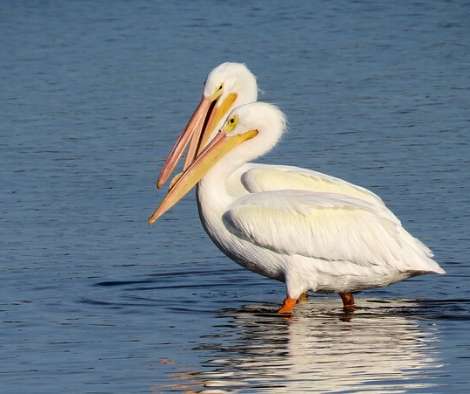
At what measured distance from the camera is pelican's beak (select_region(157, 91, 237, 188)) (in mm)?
10094

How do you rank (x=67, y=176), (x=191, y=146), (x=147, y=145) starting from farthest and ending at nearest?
(x=147, y=145), (x=67, y=176), (x=191, y=146)

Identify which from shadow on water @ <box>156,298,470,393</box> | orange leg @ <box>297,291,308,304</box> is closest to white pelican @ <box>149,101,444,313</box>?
shadow on water @ <box>156,298,470,393</box>

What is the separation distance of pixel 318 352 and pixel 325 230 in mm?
1133

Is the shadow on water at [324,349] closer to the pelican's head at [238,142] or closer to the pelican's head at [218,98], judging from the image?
the pelican's head at [238,142]

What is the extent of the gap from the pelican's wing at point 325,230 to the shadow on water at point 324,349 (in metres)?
0.33

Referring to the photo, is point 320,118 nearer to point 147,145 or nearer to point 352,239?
point 147,145

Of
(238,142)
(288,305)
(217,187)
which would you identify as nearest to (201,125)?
(238,142)

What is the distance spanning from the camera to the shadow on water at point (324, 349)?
7.22m

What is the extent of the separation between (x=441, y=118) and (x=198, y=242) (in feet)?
12.7

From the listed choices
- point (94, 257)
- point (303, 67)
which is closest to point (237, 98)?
point (94, 257)

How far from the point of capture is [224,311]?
8.97 meters

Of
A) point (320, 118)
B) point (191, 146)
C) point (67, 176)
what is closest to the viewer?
point (191, 146)

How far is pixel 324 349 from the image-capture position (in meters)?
7.97

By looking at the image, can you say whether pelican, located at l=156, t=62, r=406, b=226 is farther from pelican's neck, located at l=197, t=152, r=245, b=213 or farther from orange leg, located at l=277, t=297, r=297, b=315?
orange leg, located at l=277, t=297, r=297, b=315
